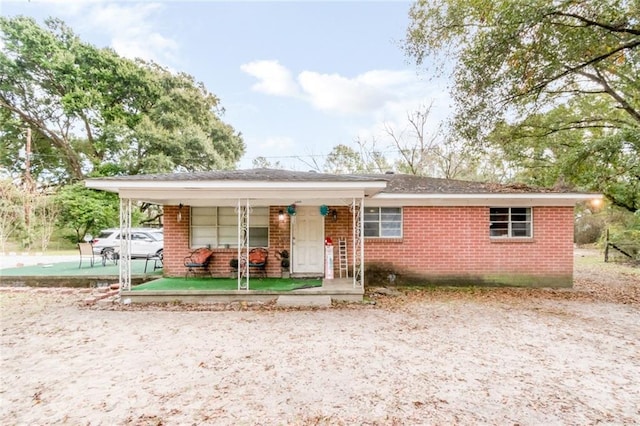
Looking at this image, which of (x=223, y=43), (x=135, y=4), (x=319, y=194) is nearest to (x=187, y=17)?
(x=135, y=4)

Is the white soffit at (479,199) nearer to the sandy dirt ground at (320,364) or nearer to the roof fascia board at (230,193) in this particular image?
the roof fascia board at (230,193)

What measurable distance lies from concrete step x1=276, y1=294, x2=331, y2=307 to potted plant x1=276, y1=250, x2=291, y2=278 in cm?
Result: 226

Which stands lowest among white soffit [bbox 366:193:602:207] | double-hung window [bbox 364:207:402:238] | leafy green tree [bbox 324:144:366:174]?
double-hung window [bbox 364:207:402:238]

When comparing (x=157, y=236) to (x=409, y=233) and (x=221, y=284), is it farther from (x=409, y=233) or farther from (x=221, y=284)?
(x=409, y=233)

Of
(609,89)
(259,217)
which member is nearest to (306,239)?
(259,217)

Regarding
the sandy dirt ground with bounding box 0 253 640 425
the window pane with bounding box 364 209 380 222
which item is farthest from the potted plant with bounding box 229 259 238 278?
the window pane with bounding box 364 209 380 222

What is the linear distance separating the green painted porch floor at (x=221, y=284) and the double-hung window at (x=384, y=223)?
2276 mm

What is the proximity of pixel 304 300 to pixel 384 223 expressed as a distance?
148 inches

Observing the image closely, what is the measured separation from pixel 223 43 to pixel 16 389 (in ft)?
58.8

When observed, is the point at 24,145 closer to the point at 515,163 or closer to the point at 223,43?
the point at 223,43

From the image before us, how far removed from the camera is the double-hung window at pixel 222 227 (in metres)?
10.4

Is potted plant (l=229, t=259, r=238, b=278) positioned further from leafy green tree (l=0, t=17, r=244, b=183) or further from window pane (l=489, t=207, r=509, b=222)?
leafy green tree (l=0, t=17, r=244, b=183)

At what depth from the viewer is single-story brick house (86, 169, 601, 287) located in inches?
382

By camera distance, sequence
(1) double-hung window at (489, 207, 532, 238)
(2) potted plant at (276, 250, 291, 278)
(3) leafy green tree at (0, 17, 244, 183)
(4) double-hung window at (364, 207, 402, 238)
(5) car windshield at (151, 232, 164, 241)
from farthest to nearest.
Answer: (3) leafy green tree at (0, 17, 244, 183), (5) car windshield at (151, 232, 164, 241), (2) potted plant at (276, 250, 291, 278), (4) double-hung window at (364, 207, 402, 238), (1) double-hung window at (489, 207, 532, 238)
